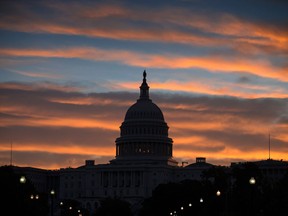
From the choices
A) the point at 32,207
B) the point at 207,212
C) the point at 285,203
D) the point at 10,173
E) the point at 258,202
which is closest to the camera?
the point at 285,203

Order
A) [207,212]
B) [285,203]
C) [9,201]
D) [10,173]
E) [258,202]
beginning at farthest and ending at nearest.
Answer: [207,212] < [10,173] < [258,202] < [9,201] < [285,203]

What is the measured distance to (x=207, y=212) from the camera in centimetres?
18325

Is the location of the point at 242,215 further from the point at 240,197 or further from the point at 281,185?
the point at 240,197

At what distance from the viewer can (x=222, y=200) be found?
188m

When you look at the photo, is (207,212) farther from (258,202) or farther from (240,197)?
(258,202)

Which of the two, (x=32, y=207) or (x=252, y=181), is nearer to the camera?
(x=252, y=181)

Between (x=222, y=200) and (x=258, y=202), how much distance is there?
42.9 metres

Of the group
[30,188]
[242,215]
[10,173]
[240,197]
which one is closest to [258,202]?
[242,215]

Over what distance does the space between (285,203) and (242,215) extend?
68.5 ft

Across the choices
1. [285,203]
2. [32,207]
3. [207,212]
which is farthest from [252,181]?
[207,212]

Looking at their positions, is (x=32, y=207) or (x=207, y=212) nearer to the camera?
(x=32, y=207)

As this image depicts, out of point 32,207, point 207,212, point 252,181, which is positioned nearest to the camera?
point 252,181

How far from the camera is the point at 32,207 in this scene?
15588cm

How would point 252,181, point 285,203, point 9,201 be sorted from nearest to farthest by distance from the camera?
1. point 252,181
2. point 285,203
3. point 9,201
